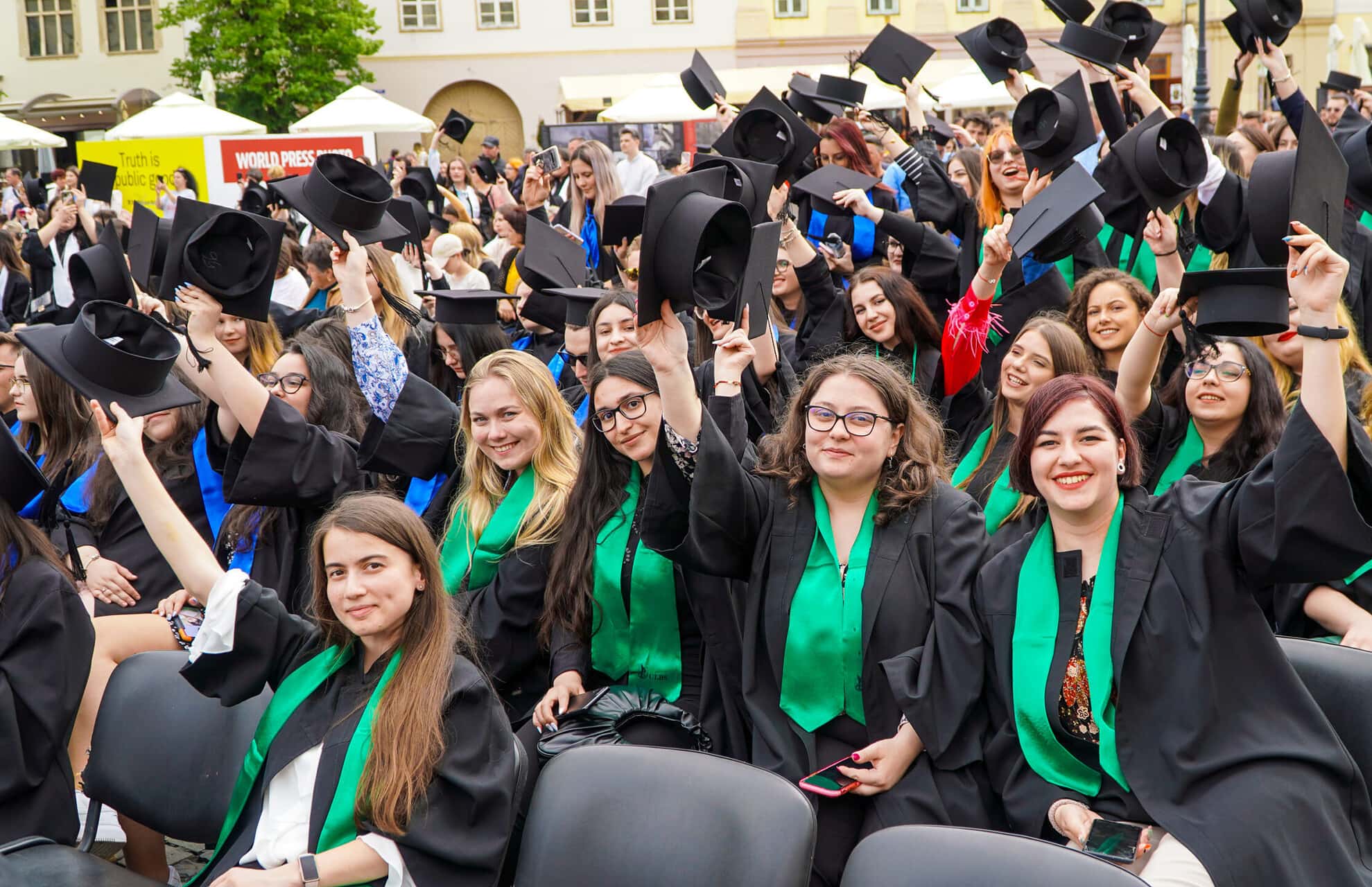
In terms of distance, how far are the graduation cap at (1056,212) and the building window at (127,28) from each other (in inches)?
1654

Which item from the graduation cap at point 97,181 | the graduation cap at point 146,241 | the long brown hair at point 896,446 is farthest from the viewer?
the graduation cap at point 97,181

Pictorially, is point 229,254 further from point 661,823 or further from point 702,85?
point 702,85

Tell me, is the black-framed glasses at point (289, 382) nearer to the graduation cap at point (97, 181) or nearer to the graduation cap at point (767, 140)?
the graduation cap at point (767, 140)

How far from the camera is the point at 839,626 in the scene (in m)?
3.36

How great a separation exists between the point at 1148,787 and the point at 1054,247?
2.47 metres

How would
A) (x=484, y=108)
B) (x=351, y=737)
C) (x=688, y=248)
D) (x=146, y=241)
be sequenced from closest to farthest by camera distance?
(x=688, y=248), (x=351, y=737), (x=146, y=241), (x=484, y=108)

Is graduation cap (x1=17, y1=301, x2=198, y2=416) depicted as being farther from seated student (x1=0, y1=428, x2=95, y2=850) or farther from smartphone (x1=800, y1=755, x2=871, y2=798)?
smartphone (x1=800, y1=755, x2=871, y2=798)

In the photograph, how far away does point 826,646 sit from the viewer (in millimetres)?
3359

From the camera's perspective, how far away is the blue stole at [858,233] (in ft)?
24.1

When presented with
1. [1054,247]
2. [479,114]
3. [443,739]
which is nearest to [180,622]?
[443,739]

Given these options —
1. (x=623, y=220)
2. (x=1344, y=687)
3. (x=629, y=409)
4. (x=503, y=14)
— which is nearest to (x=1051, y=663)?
(x=1344, y=687)

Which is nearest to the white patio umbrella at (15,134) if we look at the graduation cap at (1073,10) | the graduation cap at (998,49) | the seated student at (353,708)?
the graduation cap at (998,49)

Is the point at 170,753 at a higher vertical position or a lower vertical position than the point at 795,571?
lower

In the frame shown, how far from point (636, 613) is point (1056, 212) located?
1.98 metres
